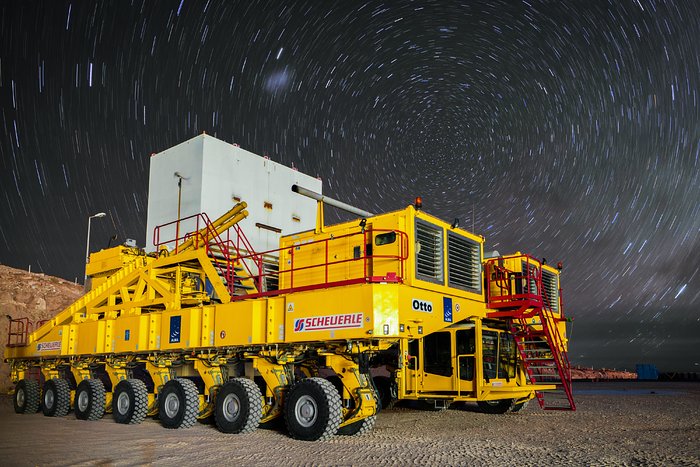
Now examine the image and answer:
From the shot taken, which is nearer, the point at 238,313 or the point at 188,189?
the point at 238,313

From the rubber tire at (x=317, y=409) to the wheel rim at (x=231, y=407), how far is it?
4.71 ft

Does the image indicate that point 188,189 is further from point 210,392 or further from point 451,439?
point 451,439

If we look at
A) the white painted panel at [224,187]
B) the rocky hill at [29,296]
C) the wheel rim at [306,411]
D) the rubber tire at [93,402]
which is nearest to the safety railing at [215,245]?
the white painted panel at [224,187]

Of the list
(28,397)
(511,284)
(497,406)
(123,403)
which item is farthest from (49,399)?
(511,284)

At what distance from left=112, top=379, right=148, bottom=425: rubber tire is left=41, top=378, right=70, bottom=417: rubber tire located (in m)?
3.13

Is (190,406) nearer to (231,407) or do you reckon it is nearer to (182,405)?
(182,405)

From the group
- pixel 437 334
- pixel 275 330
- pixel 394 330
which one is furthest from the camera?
pixel 437 334

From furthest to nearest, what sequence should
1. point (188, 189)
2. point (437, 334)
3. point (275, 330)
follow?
point (188, 189)
point (437, 334)
point (275, 330)

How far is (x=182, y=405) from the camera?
46.5 feet

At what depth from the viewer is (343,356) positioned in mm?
12344

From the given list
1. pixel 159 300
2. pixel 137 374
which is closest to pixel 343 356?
pixel 159 300

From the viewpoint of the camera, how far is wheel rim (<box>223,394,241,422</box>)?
13195mm

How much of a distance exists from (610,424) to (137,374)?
18981 mm

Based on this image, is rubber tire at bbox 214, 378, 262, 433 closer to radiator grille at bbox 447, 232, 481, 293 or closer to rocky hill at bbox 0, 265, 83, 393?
radiator grille at bbox 447, 232, 481, 293
